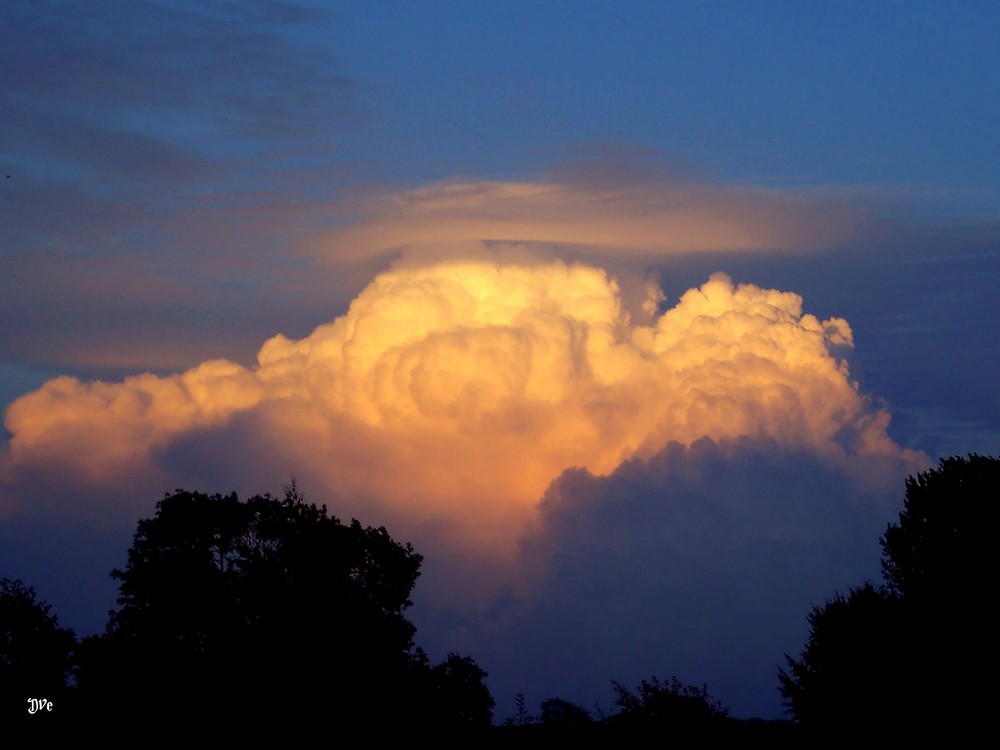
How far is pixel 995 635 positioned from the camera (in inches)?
2685

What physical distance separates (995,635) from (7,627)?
54419 mm

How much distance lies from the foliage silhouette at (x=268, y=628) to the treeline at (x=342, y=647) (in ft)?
0.30

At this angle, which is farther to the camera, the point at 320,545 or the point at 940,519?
the point at 940,519

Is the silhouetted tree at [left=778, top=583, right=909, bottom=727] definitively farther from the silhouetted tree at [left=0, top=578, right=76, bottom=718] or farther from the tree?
the silhouetted tree at [left=0, top=578, right=76, bottom=718]

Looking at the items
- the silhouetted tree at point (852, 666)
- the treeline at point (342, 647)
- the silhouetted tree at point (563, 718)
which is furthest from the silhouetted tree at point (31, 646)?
the silhouetted tree at point (852, 666)

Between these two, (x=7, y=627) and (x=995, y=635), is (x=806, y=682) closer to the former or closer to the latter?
(x=995, y=635)

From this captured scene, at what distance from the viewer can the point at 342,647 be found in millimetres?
68688

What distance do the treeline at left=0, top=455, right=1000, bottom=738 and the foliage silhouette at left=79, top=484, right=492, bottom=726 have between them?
3.6 inches

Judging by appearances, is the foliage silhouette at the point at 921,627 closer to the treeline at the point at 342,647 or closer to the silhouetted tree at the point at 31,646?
the treeline at the point at 342,647

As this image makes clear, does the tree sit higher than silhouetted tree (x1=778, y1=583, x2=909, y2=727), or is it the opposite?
the tree

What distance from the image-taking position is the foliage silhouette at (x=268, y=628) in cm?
6512

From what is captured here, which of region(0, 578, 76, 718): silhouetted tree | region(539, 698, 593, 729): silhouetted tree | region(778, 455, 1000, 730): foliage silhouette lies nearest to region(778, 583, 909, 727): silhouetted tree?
region(778, 455, 1000, 730): foliage silhouette

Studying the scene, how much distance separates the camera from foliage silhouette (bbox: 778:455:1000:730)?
66500 millimetres

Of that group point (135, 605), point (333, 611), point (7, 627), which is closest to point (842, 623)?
point (333, 611)
